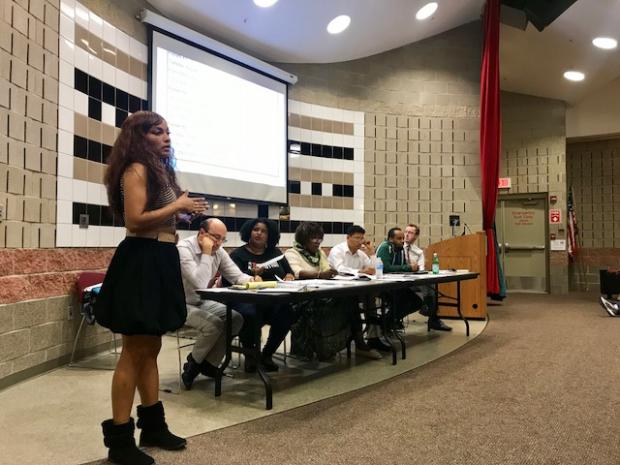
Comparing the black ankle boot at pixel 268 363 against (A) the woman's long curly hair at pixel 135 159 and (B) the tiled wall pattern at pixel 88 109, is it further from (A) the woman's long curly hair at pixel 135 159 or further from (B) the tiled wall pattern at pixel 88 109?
(A) the woman's long curly hair at pixel 135 159

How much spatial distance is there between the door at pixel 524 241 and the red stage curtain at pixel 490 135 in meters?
2.40

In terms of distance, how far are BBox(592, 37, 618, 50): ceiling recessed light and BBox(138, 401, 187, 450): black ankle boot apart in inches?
276

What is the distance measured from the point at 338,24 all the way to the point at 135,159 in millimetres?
4556

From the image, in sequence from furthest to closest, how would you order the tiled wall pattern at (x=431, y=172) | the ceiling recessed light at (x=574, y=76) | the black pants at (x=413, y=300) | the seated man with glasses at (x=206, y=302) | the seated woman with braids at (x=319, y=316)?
the ceiling recessed light at (x=574, y=76)
the tiled wall pattern at (x=431, y=172)
the black pants at (x=413, y=300)
the seated woman with braids at (x=319, y=316)
the seated man with glasses at (x=206, y=302)

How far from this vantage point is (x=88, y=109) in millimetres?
3605

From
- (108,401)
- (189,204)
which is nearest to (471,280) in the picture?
(108,401)

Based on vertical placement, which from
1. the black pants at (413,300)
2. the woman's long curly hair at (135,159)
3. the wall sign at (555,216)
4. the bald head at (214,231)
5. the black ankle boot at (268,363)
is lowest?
the black ankle boot at (268,363)

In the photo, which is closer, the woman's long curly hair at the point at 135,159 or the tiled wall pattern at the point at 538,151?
the woman's long curly hair at the point at 135,159

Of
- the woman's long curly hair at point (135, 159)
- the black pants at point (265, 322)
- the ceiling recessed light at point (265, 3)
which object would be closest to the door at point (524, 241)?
the ceiling recessed light at point (265, 3)

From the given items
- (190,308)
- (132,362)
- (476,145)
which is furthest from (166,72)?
(476,145)

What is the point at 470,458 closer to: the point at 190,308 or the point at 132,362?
the point at 132,362

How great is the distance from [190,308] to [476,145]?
5.35m

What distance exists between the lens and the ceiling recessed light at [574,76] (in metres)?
7.37

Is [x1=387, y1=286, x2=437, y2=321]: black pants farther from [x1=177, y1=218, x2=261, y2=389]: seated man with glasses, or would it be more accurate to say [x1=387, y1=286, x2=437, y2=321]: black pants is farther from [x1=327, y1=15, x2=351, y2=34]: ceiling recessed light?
[x1=327, y1=15, x2=351, y2=34]: ceiling recessed light
